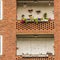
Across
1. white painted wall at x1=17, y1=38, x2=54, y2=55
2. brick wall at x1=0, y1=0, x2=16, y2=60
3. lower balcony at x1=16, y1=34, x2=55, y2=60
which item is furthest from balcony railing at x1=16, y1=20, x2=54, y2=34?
white painted wall at x1=17, y1=38, x2=54, y2=55

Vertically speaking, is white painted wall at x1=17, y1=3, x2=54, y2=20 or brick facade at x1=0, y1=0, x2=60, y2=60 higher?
white painted wall at x1=17, y1=3, x2=54, y2=20

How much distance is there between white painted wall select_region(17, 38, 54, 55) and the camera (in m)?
40.8

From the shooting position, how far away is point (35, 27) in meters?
39.0

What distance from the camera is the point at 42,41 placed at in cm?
4103

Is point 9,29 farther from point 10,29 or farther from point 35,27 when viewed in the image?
point 35,27

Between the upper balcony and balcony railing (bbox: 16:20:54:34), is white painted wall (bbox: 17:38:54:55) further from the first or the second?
balcony railing (bbox: 16:20:54:34)

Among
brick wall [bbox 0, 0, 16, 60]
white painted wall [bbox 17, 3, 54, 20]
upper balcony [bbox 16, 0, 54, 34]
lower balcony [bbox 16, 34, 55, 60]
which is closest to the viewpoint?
brick wall [bbox 0, 0, 16, 60]

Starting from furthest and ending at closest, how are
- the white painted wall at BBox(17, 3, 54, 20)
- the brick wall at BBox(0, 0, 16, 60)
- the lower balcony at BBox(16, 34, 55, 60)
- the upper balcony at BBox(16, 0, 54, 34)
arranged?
the white painted wall at BBox(17, 3, 54, 20) → the lower balcony at BBox(16, 34, 55, 60) → the upper balcony at BBox(16, 0, 54, 34) → the brick wall at BBox(0, 0, 16, 60)

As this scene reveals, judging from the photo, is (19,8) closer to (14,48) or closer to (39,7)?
(39,7)

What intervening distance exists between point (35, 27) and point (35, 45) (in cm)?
273

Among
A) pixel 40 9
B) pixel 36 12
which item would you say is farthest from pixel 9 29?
pixel 40 9

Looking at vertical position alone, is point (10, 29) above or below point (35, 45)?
above

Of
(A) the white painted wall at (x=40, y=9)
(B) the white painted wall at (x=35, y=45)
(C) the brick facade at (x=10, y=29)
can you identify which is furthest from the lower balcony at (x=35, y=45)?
(A) the white painted wall at (x=40, y=9)

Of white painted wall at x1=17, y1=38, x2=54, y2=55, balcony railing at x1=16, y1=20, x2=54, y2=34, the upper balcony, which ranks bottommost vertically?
white painted wall at x1=17, y1=38, x2=54, y2=55
